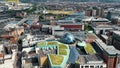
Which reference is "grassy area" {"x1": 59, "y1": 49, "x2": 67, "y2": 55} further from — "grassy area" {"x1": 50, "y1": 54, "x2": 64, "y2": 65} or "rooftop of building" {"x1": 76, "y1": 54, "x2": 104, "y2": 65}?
"rooftop of building" {"x1": 76, "y1": 54, "x2": 104, "y2": 65}

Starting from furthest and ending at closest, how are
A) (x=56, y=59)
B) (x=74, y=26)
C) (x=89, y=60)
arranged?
(x=74, y=26), (x=56, y=59), (x=89, y=60)

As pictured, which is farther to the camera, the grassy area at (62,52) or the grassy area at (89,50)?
the grassy area at (89,50)

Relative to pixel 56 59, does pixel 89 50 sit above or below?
below

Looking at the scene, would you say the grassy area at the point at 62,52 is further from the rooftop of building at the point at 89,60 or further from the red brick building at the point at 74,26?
the red brick building at the point at 74,26

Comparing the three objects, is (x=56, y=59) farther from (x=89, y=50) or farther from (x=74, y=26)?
(x=74, y=26)

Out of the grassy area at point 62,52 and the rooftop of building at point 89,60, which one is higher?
the grassy area at point 62,52

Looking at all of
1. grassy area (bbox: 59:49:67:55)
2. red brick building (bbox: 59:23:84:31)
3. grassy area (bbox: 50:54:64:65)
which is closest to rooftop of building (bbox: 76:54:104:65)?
grassy area (bbox: 50:54:64:65)

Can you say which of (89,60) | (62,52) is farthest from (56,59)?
(89,60)

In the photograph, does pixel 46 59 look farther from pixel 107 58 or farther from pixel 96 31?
pixel 96 31

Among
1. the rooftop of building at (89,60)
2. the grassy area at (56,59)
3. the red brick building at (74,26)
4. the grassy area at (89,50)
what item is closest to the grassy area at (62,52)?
the grassy area at (56,59)

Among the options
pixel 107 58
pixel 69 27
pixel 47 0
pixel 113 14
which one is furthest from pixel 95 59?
pixel 47 0

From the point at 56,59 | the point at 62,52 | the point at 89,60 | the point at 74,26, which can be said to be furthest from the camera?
the point at 74,26
